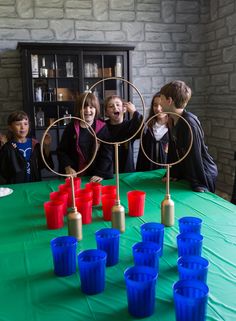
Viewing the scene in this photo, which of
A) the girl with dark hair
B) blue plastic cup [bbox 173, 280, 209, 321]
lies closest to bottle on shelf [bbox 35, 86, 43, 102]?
the girl with dark hair

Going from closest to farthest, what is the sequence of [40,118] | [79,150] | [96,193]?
1. [96,193]
2. [79,150]
3. [40,118]

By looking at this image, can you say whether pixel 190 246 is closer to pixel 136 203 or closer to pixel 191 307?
pixel 191 307

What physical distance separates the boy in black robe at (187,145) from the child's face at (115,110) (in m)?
0.75

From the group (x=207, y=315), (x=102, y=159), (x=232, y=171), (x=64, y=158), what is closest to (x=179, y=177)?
(x=102, y=159)

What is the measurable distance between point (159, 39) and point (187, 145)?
2716mm

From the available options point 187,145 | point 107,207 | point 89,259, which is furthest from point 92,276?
point 187,145

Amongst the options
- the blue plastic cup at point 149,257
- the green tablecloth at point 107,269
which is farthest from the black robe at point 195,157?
the blue plastic cup at point 149,257

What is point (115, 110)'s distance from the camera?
2.84 metres

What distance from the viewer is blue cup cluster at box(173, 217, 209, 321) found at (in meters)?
0.79

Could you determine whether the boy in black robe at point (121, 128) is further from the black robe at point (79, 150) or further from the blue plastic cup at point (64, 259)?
the blue plastic cup at point (64, 259)

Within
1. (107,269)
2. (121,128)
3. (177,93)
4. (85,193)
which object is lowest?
(107,269)

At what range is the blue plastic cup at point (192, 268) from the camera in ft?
3.06

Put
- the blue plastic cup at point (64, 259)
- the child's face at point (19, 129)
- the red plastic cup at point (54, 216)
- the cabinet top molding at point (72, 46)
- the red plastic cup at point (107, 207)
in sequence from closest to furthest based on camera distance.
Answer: the blue plastic cup at point (64, 259)
the red plastic cup at point (54, 216)
the red plastic cup at point (107, 207)
the child's face at point (19, 129)
the cabinet top molding at point (72, 46)

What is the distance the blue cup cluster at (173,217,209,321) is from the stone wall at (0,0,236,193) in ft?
9.85
